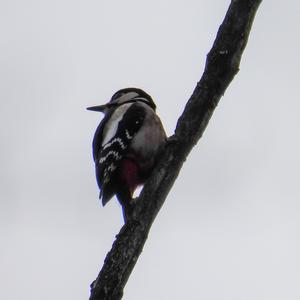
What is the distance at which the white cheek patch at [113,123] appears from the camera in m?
5.60

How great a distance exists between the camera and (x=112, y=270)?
3182mm

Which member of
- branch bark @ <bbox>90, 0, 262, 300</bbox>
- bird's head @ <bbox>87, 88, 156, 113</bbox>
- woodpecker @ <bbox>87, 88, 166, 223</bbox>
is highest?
bird's head @ <bbox>87, 88, 156, 113</bbox>

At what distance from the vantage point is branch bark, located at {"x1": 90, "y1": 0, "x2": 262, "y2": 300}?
3330 mm

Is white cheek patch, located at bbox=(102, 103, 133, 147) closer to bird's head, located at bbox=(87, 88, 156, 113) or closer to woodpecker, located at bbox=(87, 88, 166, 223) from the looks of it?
woodpecker, located at bbox=(87, 88, 166, 223)

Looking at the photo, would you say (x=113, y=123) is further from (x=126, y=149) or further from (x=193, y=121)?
(x=193, y=121)

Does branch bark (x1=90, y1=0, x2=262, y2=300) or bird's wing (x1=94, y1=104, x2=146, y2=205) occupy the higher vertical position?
bird's wing (x1=94, y1=104, x2=146, y2=205)

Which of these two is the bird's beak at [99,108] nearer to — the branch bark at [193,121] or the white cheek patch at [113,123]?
the white cheek patch at [113,123]

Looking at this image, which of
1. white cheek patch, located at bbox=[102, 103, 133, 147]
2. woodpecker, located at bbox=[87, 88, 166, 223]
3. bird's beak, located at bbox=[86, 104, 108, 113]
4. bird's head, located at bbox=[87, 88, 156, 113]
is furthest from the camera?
bird's beak, located at bbox=[86, 104, 108, 113]

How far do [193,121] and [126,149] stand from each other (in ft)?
5.53

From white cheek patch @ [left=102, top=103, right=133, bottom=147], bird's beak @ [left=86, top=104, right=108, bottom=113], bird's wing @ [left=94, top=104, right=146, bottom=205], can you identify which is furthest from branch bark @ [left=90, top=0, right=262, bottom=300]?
bird's beak @ [left=86, top=104, right=108, bottom=113]

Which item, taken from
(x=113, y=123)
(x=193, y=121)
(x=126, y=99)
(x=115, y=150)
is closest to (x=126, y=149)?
(x=115, y=150)

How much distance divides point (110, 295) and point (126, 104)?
10.6ft

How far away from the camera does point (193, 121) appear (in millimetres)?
3842

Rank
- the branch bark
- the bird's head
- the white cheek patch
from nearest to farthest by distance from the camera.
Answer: the branch bark, the white cheek patch, the bird's head
